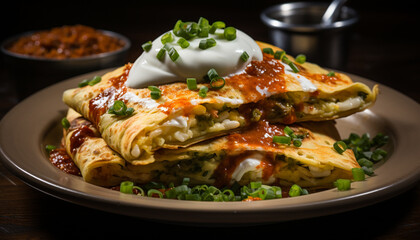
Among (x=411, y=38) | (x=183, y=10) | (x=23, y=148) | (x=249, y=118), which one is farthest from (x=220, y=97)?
(x=183, y=10)

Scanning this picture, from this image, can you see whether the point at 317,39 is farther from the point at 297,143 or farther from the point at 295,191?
the point at 295,191

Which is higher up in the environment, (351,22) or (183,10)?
(351,22)

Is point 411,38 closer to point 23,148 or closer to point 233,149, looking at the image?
point 233,149

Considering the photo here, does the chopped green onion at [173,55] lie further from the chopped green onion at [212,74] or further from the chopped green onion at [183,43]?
the chopped green onion at [212,74]

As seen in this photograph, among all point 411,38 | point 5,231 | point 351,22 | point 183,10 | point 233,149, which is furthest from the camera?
point 183,10

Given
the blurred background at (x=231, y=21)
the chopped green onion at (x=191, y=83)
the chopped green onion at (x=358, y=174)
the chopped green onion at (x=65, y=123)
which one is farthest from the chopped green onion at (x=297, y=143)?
the blurred background at (x=231, y=21)
